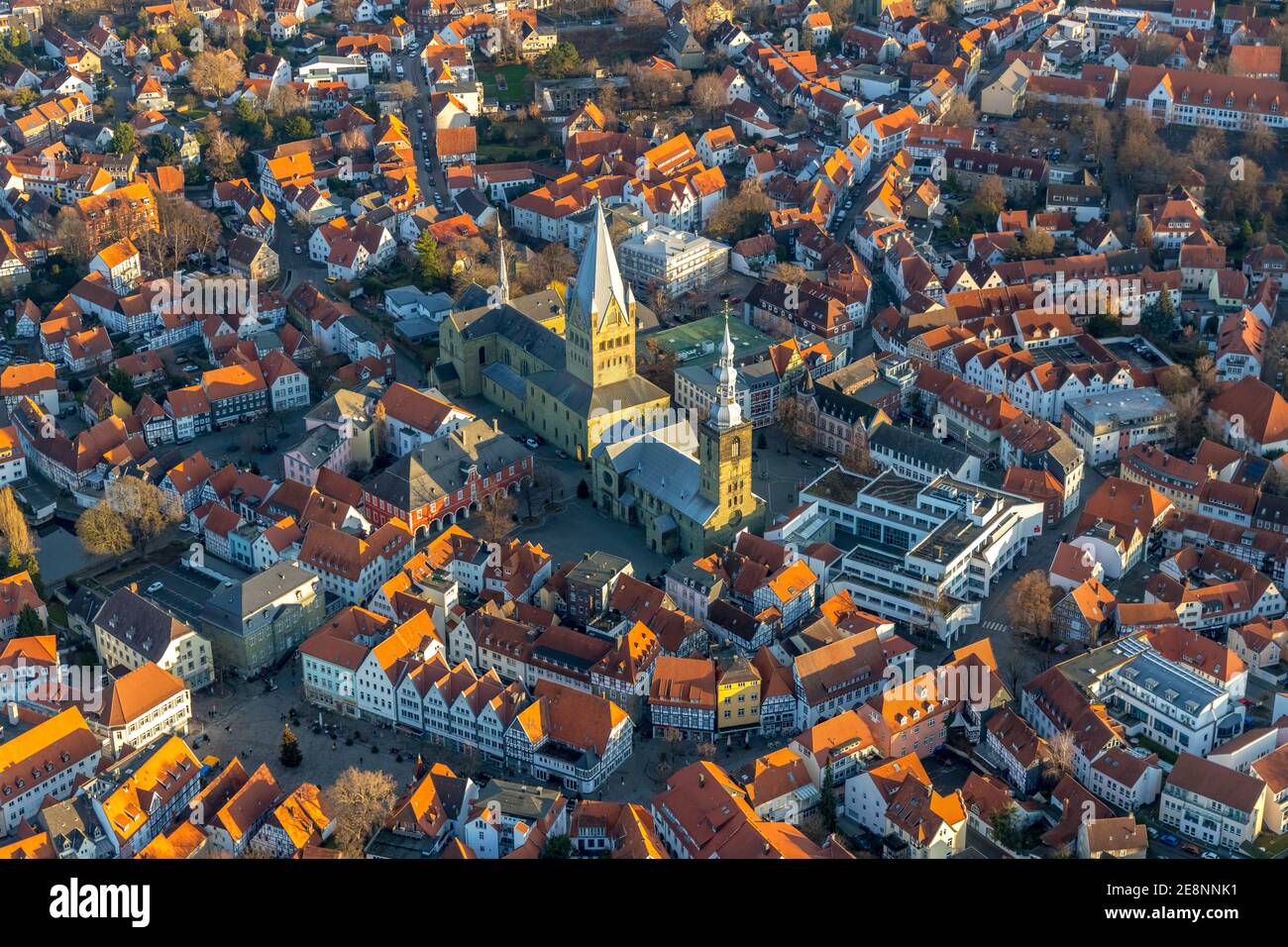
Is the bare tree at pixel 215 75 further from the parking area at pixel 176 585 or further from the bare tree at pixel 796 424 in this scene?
the bare tree at pixel 796 424

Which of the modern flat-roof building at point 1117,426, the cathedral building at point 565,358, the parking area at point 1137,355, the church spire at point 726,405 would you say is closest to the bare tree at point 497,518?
the cathedral building at point 565,358

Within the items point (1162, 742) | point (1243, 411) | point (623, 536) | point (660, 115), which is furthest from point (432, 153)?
point (1162, 742)

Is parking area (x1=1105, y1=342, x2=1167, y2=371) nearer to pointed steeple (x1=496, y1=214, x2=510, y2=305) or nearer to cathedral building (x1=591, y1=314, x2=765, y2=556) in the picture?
cathedral building (x1=591, y1=314, x2=765, y2=556)

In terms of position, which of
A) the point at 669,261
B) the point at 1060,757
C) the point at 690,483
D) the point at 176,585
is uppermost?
the point at 669,261

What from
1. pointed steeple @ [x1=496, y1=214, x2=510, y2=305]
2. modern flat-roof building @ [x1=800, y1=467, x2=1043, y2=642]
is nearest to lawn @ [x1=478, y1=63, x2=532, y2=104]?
pointed steeple @ [x1=496, y1=214, x2=510, y2=305]

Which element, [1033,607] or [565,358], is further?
[565,358]

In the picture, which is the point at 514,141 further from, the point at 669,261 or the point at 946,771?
the point at 946,771

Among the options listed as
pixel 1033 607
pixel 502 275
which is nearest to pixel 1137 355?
pixel 1033 607

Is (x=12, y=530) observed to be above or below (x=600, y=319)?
below
